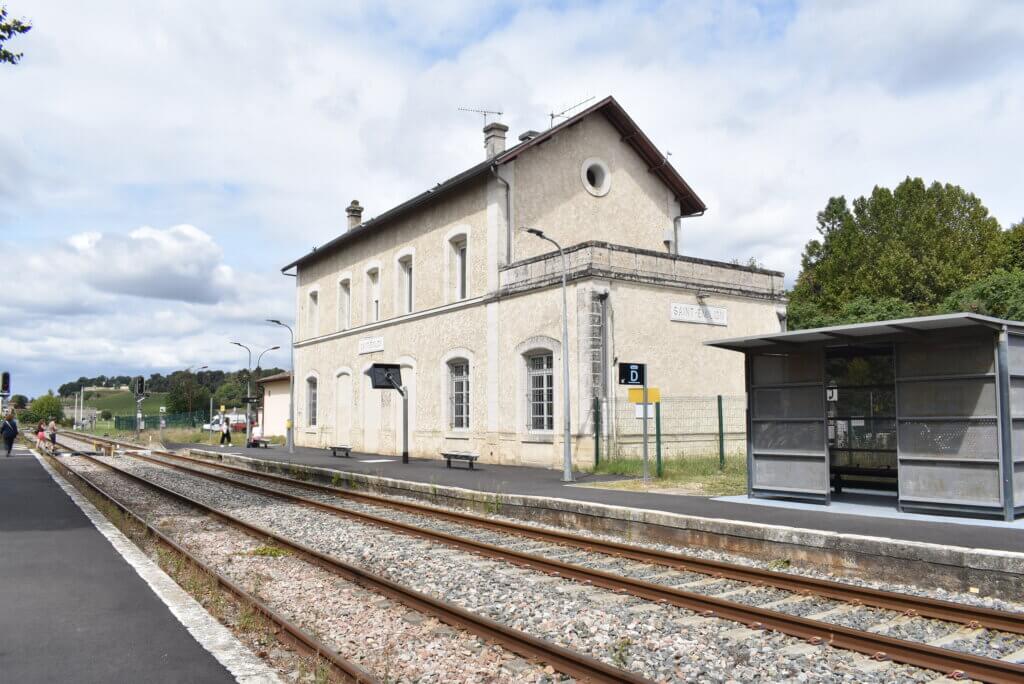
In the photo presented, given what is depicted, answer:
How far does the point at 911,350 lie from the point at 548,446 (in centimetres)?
1048

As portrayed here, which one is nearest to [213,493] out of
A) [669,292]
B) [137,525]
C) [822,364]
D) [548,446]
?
[137,525]

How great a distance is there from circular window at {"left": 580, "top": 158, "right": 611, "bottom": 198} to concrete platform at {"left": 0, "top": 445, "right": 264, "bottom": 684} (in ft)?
54.9

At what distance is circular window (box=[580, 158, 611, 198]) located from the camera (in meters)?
23.6

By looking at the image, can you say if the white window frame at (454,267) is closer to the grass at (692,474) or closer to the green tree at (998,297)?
the grass at (692,474)

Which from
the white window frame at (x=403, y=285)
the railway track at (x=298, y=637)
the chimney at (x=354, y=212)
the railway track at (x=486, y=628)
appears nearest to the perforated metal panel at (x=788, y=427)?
the railway track at (x=486, y=628)

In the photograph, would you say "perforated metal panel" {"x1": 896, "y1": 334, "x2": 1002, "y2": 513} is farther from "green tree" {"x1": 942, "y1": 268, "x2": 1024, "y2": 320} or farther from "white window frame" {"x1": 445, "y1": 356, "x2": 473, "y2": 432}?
"green tree" {"x1": 942, "y1": 268, "x2": 1024, "y2": 320}

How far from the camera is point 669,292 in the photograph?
20.4 metres

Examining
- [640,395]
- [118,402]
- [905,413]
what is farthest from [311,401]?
[118,402]

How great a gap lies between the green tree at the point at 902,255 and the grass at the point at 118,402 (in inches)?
4181

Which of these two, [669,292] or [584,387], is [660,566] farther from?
[669,292]

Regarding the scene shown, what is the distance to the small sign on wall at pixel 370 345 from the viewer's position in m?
28.4

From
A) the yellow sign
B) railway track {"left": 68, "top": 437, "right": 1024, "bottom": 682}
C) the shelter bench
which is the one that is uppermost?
the yellow sign

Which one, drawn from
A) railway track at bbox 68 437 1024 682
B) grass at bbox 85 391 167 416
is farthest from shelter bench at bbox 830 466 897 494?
grass at bbox 85 391 167 416

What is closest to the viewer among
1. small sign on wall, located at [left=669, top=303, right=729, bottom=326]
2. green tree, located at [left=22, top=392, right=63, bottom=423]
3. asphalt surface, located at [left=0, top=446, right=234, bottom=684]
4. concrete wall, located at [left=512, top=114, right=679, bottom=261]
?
asphalt surface, located at [left=0, top=446, right=234, bottom=684]
